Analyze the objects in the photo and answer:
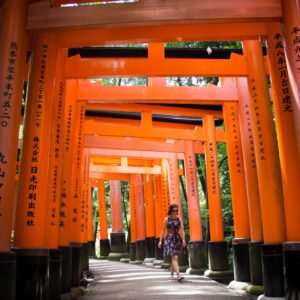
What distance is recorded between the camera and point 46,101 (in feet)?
17.9

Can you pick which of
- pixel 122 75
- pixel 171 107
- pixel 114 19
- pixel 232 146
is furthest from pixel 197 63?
pixel 171 107

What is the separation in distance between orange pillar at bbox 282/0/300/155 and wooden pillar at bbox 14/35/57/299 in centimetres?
294

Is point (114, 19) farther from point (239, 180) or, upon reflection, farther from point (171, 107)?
point (171, 107)

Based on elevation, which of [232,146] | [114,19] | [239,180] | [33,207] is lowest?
[33,207]

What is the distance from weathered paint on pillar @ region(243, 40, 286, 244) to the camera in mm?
5972

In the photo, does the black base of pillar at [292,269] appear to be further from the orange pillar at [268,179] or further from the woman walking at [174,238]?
the woman walking at [174,238]

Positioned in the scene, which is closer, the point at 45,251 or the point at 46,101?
the point at 45,251

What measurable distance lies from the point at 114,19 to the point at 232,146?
4.61 meters

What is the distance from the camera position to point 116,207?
19094 mm

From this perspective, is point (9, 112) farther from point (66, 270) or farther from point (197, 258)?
point (197, 258)

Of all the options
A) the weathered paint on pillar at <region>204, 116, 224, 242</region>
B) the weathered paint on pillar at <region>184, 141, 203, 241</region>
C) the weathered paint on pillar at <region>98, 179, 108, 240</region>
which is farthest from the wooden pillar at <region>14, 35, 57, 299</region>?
the weathered paint on pillar at <region>98, 179, 108, 240</region>

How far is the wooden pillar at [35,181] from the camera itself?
15.9 ft

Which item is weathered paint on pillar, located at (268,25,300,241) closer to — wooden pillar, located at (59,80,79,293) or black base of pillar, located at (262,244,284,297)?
black base of pillar, located at (262,244,284,297)

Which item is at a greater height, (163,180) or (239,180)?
(163,180)
